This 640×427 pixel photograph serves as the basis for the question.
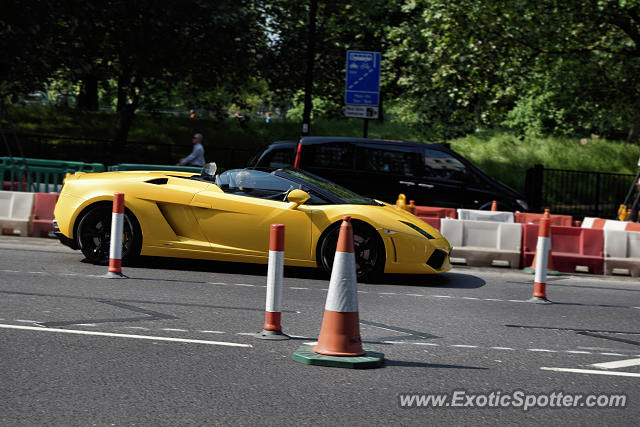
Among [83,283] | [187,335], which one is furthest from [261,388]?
[83,283]

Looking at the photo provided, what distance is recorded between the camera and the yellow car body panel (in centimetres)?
998

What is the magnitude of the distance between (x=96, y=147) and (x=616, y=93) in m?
16.0

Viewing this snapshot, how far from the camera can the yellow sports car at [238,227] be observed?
998 centimetres

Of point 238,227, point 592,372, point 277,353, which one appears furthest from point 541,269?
point 277,353

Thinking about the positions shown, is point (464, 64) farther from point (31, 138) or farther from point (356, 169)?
point (31, 138)

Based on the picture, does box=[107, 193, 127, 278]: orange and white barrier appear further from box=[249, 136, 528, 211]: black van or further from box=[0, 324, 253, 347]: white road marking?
box=[249, 136, 528, 211]: black van

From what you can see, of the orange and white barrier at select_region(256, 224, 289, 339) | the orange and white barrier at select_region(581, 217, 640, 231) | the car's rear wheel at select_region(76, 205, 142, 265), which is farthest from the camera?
the orange and white barrier at select_region(581, 217, 640, 231)

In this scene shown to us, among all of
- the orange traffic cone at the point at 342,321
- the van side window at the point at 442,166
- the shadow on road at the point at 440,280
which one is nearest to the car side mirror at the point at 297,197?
the shadow on road at the point at 440,280

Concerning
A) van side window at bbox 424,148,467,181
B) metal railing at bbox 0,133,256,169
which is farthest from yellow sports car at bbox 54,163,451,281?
metal railing at bbox 0,133,256,169

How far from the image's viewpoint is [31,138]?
28.5 meters

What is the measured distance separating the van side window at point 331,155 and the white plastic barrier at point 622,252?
507 centimetres

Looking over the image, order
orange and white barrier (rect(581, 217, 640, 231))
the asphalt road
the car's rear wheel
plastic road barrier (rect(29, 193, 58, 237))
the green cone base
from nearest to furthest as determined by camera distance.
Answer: the asphalt road → the green cone base → the car's rear wheel → plastic road barrier (rect(29, 193, 58, 237)) → orange and white barrier (rect(581, 217, 640, 231))

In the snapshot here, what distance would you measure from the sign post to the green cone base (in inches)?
509

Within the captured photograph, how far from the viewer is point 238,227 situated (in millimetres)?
10000
